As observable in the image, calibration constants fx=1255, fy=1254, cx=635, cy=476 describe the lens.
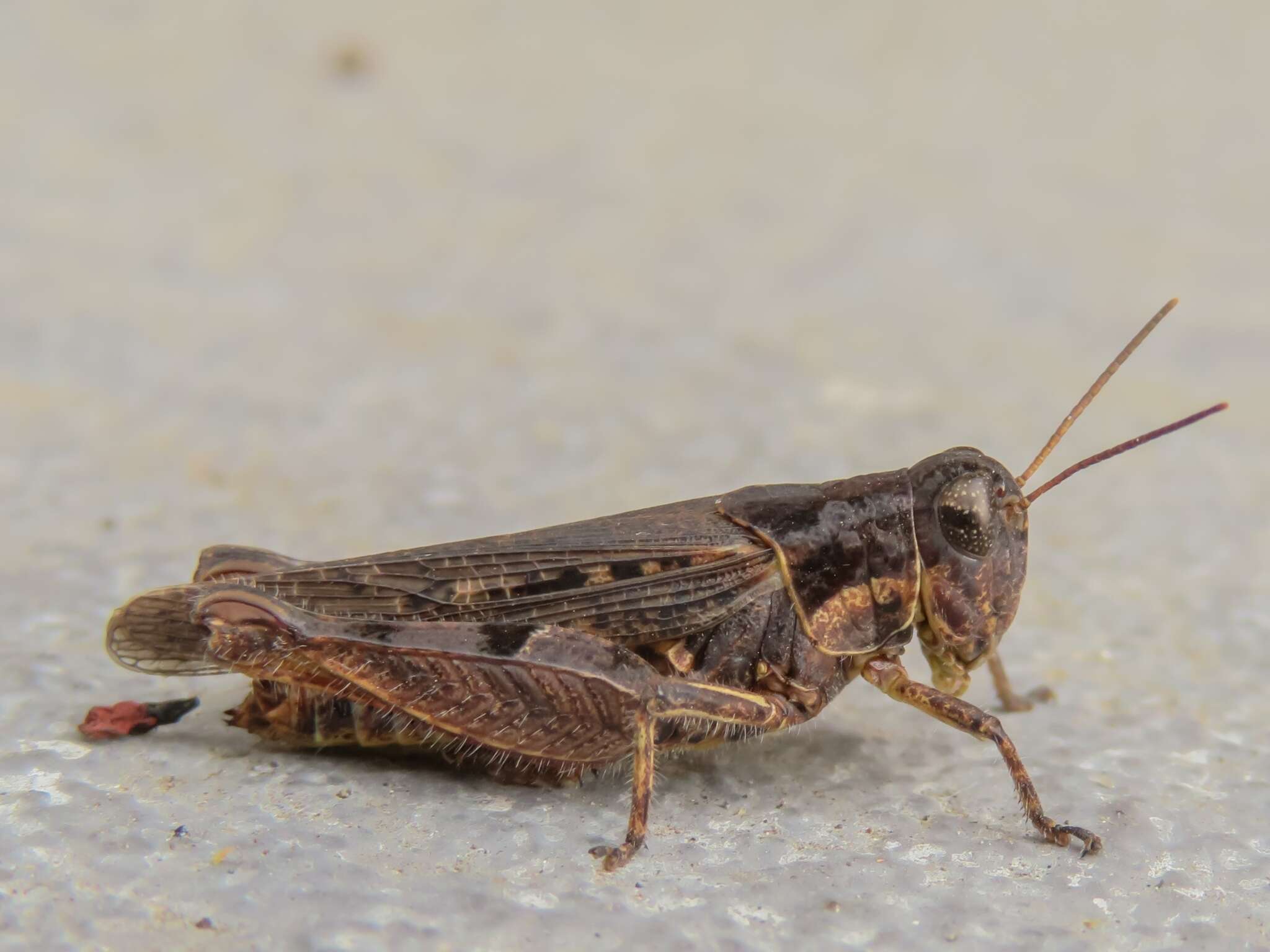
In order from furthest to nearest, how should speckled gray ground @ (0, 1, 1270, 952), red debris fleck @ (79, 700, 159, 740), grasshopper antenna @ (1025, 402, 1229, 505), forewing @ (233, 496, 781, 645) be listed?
red debris fleck @ (79, 700, 159, 740)
forewing @ (233, 496, 781, 645)
grasshopper antenna @ (1025, 402, 1229, 505)
speckled gray ground @ (0, 1, 1270, 952)

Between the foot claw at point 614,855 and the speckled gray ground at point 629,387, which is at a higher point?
the speckled gray ground at point 629,387

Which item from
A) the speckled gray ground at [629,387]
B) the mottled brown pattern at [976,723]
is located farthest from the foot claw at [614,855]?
the mottled brown pattern at [976,723]

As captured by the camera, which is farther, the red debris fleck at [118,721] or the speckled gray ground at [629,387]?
the red debris fleck at [118,721]

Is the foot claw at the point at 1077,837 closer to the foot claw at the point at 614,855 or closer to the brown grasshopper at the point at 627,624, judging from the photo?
the brown grasshopper at the point at 627,624

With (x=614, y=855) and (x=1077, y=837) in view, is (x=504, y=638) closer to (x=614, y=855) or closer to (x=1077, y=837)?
(x=614, y=855)

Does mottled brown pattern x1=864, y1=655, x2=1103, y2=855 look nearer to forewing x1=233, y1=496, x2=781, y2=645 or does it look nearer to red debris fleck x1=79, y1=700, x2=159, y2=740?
forewing x1=233, y1=496, x2=781, y2=645

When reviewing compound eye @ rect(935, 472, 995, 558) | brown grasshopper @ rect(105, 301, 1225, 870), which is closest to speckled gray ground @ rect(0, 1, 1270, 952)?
brown grasshopper @ rect(105, 301, 1225, 870)
